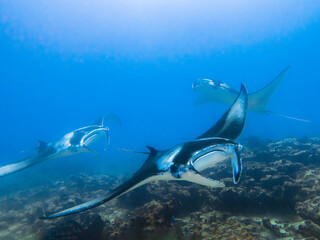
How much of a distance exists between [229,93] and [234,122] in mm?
6955

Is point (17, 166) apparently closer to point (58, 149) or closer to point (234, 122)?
point (58, 149)

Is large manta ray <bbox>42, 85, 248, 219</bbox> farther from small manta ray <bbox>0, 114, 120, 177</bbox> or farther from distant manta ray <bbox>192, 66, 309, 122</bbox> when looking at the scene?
distant manta ray <bbox>192, 66, 309, 122</bbox>

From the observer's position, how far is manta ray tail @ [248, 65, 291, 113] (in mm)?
8424

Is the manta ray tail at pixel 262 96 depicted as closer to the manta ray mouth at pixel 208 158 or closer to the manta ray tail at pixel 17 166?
the manta ray mouth at pixel 208 158

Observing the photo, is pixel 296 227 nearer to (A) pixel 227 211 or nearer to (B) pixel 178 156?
(A) pixel 227 211

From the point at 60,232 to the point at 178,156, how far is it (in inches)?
112

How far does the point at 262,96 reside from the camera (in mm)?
9031

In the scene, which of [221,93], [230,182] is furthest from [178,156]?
[221,93]

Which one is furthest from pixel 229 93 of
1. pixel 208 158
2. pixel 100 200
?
pixel 100 200

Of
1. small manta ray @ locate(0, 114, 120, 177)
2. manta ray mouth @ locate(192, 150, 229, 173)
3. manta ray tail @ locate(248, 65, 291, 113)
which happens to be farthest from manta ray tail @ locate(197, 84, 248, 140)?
manta ray tail @ locate(248, 65, 291, 113)

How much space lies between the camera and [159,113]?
422ft

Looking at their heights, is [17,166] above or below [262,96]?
below

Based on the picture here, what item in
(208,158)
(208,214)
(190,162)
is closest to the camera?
(190,162)

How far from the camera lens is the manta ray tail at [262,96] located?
27.6 feet
